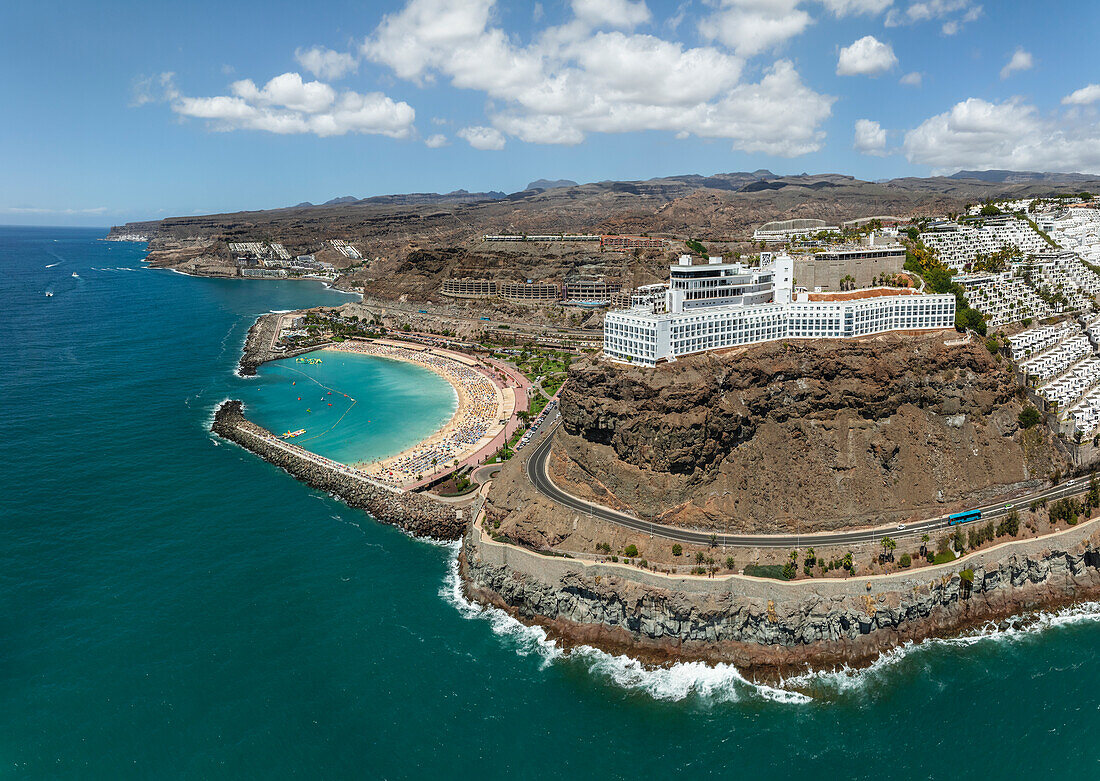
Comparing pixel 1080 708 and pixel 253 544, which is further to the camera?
pixel 253 544

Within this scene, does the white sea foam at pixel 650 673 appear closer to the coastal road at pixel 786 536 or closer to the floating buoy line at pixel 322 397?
the coastal road at pixel 786 536

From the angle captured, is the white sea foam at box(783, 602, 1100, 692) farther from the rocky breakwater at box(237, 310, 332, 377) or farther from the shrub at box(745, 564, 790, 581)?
the rocky breakwater at box(237, 310, 332, 377)

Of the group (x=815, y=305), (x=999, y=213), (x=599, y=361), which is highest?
(x=999, y=213)

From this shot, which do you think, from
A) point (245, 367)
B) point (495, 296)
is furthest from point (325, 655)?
point (495, 296)

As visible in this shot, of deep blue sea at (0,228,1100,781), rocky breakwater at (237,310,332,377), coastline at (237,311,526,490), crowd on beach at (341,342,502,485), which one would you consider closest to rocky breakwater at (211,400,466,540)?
deep blue sea at (0,228,1100,781)

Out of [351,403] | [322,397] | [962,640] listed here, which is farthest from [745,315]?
[322,397]

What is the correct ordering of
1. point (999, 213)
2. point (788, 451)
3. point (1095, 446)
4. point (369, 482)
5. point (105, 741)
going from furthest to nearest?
point (999, 213), point (369, 482), point (1095, 446), point (788, 451), point (105, 741)

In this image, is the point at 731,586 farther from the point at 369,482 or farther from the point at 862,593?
the point at 369,482

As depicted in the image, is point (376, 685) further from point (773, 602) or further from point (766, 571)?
point (766, 571)
